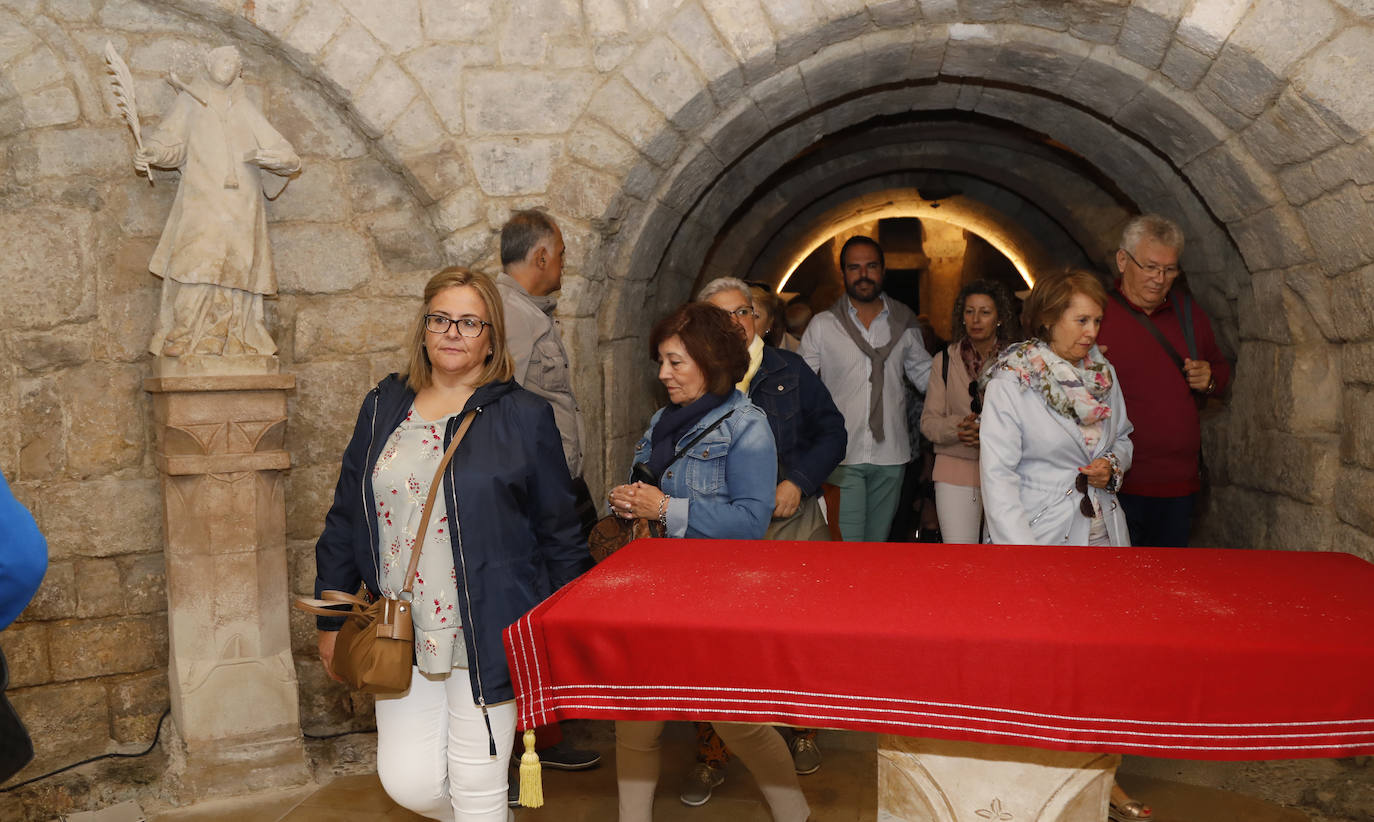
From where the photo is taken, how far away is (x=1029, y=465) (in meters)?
2.74

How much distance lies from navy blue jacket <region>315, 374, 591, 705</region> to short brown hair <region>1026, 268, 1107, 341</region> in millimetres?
1376

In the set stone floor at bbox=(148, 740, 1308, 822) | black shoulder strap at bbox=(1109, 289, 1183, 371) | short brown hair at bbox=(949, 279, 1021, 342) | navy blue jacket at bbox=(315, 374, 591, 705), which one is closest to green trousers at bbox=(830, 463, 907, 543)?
short brown hair at bbox=(949, 279, 1021, 342)

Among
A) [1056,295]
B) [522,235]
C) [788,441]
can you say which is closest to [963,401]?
[788,441]

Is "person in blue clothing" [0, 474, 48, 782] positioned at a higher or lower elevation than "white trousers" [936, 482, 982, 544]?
higher

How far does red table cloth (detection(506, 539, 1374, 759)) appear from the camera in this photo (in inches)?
64.9

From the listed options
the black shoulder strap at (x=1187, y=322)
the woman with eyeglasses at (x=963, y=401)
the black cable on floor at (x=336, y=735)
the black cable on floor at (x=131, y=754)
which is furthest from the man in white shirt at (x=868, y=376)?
the black cable on floor at (x=131, y=754)

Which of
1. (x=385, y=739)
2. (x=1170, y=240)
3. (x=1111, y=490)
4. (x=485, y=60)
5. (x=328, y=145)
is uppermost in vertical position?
(x=485, y=60)

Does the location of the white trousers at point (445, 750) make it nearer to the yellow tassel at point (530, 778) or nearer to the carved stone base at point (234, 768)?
the yellow tassel at point (530, 778)

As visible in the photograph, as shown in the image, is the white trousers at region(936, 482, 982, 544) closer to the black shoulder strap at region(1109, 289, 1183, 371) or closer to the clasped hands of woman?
the black shoulder strap at region(1109, 289, 1183, 371)

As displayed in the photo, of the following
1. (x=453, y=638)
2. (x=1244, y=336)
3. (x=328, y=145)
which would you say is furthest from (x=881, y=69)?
(x=453, y=638)

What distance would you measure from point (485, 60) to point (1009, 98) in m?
2.42

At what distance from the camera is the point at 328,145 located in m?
3.81

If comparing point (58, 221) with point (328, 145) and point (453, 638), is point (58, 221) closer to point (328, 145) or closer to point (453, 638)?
point (328, 145)

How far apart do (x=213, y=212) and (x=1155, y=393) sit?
325cm
